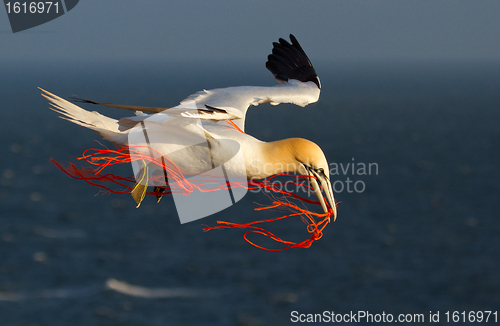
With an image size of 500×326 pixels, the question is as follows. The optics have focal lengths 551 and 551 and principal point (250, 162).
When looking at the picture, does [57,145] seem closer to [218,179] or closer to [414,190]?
[414,190]

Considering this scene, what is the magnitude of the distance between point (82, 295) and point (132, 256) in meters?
12.3

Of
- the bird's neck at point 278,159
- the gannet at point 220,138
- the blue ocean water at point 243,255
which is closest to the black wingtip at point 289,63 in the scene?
the gannet at point 220,138

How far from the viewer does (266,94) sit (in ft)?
33.6

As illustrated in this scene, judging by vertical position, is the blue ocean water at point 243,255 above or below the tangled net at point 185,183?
below

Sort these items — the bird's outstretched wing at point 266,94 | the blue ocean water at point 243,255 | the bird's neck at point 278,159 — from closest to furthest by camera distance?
the bird's outstretched wing at point 266,94 < the bird's neck at point 278,159 < the blue ocean water at point 243,255

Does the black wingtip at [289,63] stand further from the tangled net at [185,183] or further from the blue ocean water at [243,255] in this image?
the blue ocean water at [243,255]

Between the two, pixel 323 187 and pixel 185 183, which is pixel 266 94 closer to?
pixel 185 183

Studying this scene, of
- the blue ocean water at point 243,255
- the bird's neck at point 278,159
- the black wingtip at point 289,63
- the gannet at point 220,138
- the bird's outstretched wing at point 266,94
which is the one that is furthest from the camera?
the blue ocean water at point 243,255

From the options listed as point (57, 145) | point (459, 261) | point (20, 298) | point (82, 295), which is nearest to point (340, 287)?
point (459, 261)

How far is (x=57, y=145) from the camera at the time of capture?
135875 mm

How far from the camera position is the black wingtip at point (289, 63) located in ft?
40.0

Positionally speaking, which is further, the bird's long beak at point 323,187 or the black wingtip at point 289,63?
the black wingtip at point 289,63

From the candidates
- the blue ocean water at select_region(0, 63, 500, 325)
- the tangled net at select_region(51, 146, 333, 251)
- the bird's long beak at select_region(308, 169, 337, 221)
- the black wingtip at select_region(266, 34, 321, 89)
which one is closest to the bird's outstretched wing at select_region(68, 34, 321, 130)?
the black wingtip at select_region(266, 34, 321, 89)

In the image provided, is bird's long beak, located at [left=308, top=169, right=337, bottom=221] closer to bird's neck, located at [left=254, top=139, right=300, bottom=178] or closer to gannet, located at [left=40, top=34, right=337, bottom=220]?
gannet, located at [left=40, top=34, right=337, bottom=220]
